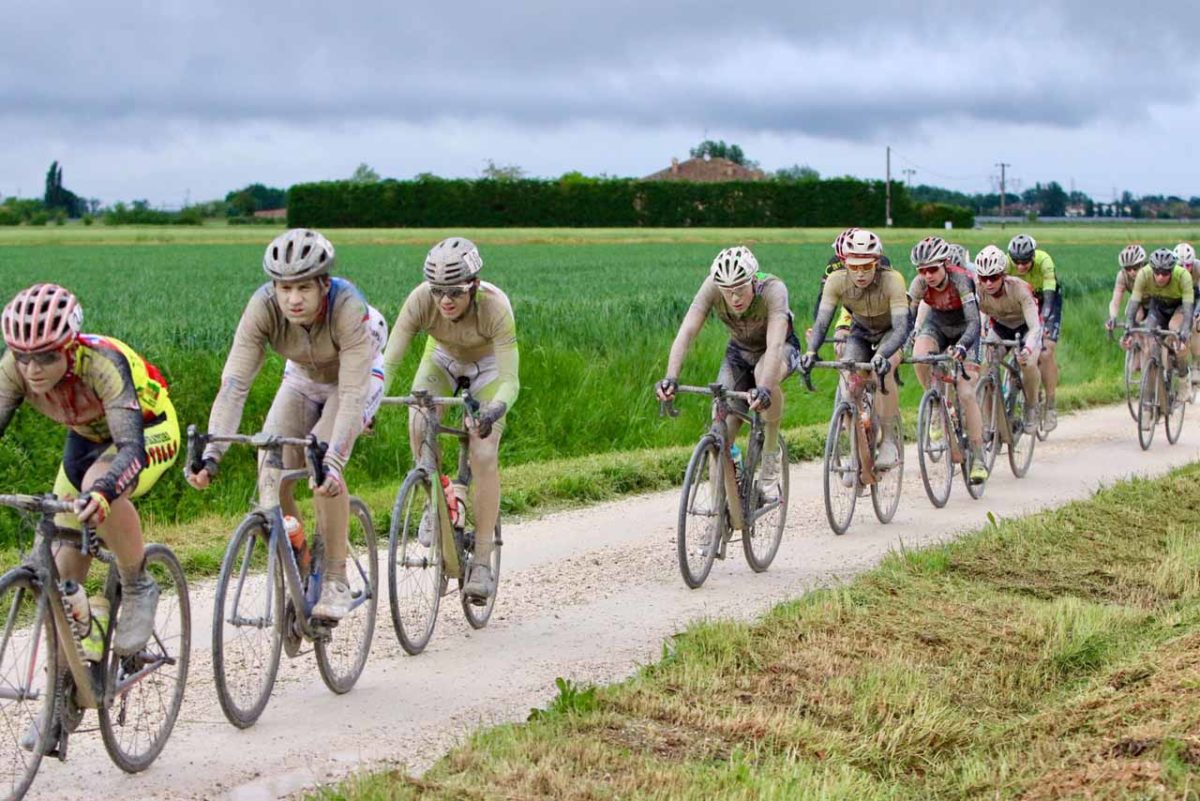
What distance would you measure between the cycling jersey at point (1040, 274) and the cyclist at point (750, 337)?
5.39 m

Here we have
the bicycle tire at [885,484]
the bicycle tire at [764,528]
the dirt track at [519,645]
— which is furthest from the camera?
the bicycle tire at [885,484]

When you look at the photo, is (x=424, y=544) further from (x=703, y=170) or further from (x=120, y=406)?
(x=703, y=170)

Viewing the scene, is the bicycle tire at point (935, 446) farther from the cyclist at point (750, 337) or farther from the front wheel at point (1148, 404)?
the front wheel at point (1148, 404)

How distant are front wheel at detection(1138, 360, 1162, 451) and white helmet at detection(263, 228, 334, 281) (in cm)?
1115

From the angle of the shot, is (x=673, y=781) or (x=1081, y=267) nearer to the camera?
(x=673, y=781)

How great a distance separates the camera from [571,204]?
8950 centimetres

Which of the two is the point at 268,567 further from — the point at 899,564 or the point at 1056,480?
the point at 1056,480

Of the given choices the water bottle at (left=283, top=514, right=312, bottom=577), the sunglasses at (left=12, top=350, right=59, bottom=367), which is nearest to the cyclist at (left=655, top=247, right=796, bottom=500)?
the water bottle at (left=283, top=514, right=312, bottom=577)

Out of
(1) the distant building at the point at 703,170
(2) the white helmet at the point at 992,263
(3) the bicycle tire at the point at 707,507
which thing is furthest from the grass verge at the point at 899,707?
(1) the distant building at the point at 703,170

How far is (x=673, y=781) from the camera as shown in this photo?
5688 millimetres

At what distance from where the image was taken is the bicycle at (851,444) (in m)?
11.1

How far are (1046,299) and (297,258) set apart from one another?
10.2 metres

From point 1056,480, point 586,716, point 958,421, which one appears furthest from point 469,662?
point 1056,480

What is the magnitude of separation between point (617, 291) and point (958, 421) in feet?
54.0
